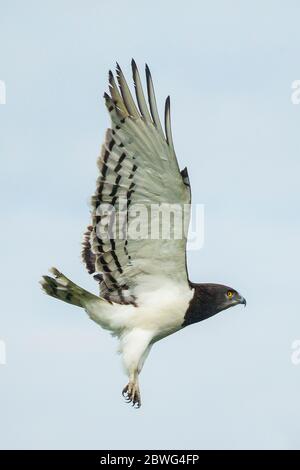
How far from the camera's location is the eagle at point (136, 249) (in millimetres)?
12672

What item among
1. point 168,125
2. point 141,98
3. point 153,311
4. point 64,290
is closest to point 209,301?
point 153,311

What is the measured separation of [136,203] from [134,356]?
192 centimetres

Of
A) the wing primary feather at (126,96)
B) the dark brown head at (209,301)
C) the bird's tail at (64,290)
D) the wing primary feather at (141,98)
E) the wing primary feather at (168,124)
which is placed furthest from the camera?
the dark brown head at (209,301)

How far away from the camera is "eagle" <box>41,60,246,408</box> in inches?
499

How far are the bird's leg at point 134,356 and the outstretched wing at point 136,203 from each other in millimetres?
420

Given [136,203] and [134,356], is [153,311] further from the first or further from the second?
[136,203]

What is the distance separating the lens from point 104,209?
1317cm

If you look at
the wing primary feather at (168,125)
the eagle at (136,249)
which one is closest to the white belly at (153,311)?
the eagle at (136,249)

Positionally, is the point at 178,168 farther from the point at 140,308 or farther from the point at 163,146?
the point at 140,308

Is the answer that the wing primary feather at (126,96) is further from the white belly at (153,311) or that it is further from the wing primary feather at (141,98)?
the white belly at (153,311)

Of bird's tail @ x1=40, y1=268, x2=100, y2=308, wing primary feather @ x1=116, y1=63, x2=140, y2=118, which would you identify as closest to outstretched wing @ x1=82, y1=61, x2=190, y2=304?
wing primary feather @ x1=116, y1=63, x2=140, y2=118

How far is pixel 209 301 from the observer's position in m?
14.1

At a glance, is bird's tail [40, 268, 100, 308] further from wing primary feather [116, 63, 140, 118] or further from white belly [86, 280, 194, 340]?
wing primary feather [116, 63, 140, 118]

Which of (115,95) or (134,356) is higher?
(115,95)
